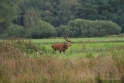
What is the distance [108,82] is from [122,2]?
60.1 metres

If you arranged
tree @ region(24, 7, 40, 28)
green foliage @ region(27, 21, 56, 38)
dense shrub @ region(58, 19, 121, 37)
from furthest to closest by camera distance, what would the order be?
tree @ region(24, 7, 40, 28) → green foliage @ region(27, 21, 56, 38) → dense shrub @ region(58, 19, 121, 37)

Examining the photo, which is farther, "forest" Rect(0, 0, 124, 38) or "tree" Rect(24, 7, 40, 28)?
"tree" Rect(24, 7, 40, 28)

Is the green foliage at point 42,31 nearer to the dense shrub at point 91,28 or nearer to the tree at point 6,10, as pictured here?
the dense shrub at point 91,28

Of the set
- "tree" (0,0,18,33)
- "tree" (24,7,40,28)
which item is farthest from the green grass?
"tree" (24,7,40,28)

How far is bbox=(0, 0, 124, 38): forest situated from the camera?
6294cm

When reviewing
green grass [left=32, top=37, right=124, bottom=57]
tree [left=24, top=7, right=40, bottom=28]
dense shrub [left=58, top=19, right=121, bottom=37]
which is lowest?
green grass [left=32, top=37, right=124, bottom=57]

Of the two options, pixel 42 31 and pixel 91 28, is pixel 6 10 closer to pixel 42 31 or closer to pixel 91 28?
pixel 42 31

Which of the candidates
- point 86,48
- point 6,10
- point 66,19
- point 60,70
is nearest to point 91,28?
point 66,19

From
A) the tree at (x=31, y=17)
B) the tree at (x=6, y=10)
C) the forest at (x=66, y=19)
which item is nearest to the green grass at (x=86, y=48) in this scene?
the tree at (x=6, y=10)

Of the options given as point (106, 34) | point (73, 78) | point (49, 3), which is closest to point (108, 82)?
point (73, 78)

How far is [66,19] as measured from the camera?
7231 cm

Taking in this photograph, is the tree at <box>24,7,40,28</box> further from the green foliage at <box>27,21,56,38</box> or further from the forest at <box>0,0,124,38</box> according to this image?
the green foliage at <box>27,21,56,38</box>

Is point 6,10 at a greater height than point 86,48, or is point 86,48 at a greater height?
point 6,10

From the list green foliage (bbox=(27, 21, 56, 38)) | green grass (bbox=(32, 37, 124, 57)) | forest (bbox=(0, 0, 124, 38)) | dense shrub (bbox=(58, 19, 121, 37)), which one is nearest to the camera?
green grass (bbox=(32, 37, 124, 57))
